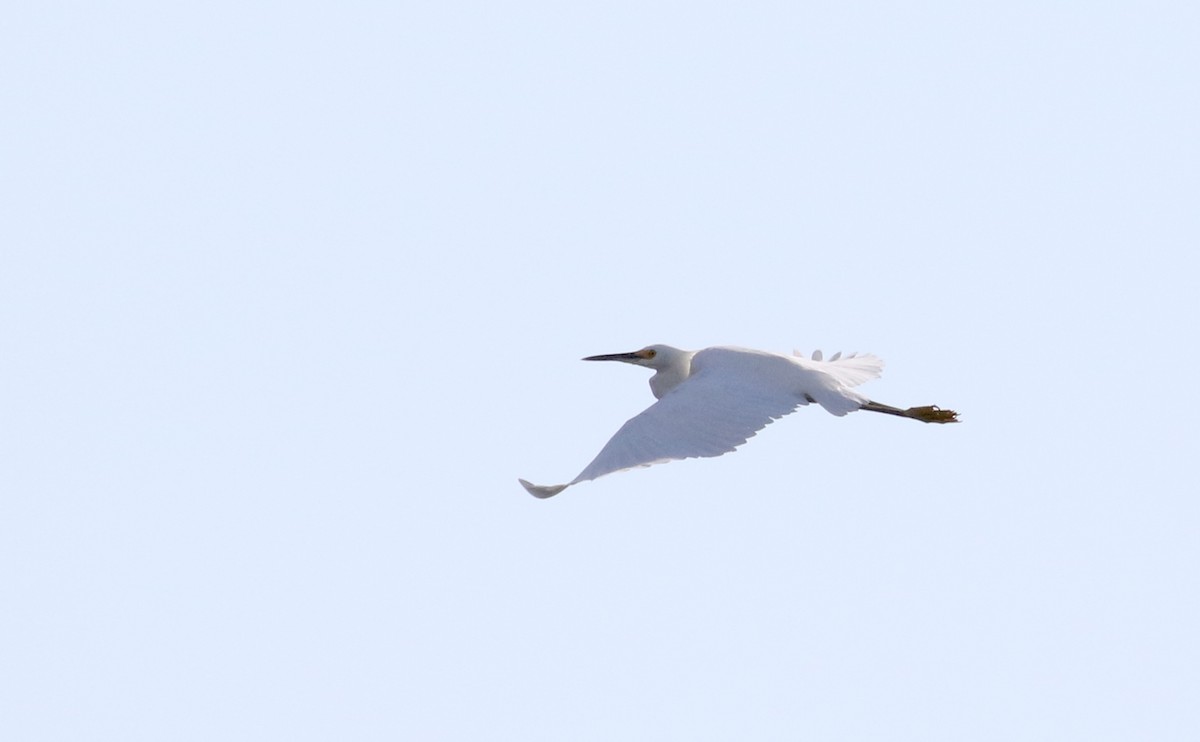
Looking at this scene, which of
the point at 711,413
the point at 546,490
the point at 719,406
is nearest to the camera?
the point at 546,490

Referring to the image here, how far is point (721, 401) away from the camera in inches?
723

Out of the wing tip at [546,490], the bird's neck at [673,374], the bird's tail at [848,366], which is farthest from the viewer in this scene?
the bird's neck at [673,374]

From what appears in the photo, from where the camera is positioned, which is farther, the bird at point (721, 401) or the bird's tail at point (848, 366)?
the bird's tail at point (848, 366)

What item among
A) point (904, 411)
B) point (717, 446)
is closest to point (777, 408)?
point (717, 446)

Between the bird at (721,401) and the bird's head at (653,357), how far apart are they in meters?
0.01

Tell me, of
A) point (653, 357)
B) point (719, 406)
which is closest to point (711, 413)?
point (719, 406)

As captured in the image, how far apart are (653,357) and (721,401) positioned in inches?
104

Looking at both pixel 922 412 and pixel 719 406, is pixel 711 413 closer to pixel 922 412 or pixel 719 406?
pixel 719 406

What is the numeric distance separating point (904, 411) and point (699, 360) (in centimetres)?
225

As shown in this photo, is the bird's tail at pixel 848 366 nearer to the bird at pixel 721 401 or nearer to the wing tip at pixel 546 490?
the bird at pixel 721 401

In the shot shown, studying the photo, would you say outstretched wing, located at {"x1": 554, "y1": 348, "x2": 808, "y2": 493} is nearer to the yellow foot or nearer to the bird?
the bird

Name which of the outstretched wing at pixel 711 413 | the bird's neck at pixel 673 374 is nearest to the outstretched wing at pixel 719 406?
the outstretched wing at pixel 711 413

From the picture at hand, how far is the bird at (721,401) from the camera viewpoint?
57.9ft

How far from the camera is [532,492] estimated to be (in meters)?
17.3
